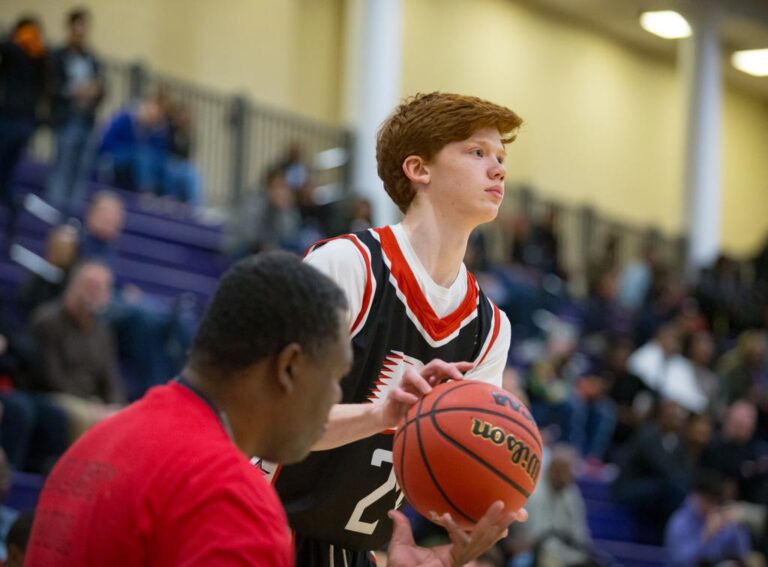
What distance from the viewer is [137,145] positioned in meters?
14.5

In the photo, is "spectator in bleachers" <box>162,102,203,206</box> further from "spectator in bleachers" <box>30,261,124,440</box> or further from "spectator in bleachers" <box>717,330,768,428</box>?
"spectator in bleachers" <box>717,330,768,428</box>

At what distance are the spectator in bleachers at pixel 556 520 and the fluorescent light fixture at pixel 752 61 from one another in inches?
570

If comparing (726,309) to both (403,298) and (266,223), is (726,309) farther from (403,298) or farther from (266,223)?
(403,298)

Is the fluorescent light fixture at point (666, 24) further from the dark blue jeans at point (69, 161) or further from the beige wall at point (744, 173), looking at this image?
the dark blue jeans at point (69, 161)

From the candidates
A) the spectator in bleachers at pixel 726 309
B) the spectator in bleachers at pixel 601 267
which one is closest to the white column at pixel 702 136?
the spectator in bleachers at pixel 726 309

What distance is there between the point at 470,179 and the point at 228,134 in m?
14.3

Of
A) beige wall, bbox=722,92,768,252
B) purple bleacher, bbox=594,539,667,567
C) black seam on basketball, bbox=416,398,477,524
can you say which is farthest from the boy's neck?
beige wall, bbox=722,92,768,252

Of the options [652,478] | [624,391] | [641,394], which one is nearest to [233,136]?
[624,391]

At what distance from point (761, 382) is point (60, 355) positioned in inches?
375

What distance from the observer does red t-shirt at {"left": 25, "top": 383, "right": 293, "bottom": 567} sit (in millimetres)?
2459

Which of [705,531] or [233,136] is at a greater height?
[233,136]

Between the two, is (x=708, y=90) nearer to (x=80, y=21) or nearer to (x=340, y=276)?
(x=80, y=21)

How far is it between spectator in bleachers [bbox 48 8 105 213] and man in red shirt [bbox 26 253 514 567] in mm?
10163

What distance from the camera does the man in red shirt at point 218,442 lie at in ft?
8.12
